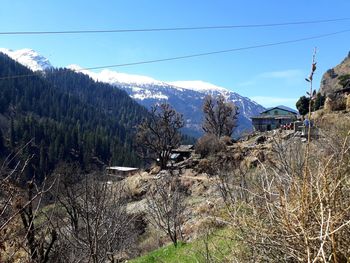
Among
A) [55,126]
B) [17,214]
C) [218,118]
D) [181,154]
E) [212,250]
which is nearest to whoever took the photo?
[17,214]

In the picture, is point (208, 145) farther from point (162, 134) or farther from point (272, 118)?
point (272, 118)

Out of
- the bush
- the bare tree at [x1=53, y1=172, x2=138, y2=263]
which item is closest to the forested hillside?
the bush

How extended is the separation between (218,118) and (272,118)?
19392 millimetres

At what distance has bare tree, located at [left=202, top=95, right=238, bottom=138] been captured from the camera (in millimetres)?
57375

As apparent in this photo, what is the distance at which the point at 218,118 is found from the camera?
5788cm

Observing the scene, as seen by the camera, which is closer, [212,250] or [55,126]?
[212,250]

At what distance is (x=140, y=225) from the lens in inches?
1142

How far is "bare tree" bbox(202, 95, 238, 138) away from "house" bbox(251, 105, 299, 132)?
1599 cm

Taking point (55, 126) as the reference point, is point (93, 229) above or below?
below

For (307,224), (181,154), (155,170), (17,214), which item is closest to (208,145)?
(155,170)

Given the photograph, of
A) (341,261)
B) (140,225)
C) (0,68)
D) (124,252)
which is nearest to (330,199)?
(341,261)

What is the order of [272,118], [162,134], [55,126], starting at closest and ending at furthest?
[162,134], [272,118], [55,126]

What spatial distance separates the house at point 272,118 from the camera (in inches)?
2859

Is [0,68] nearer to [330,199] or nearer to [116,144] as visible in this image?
[116,144]
